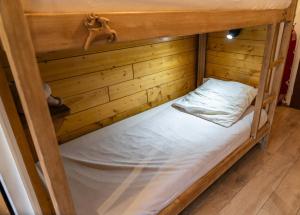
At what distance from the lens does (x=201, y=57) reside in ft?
7.58

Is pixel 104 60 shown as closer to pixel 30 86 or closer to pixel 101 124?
pixel 101 124

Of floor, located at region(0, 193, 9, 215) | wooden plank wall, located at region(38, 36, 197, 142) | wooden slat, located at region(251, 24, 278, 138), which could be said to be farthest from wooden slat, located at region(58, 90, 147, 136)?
wooden slat, located at region(251, 24, 278, 138)

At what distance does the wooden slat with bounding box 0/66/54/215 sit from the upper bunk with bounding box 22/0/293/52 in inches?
8.7

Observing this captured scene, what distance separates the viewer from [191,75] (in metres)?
2.45

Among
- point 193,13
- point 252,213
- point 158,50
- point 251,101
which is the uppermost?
point 193,13

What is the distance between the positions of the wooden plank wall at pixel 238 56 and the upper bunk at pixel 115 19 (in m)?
1.04

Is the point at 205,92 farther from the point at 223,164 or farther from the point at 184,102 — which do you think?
the point at 223,164

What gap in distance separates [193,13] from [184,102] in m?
1.22

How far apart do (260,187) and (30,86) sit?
1725 millimetres

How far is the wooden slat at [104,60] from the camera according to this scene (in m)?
1.37

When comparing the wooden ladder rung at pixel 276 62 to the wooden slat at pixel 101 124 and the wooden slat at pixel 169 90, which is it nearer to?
the wooden slat at pixel 169 90

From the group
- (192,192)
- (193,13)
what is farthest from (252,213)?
(193,13)

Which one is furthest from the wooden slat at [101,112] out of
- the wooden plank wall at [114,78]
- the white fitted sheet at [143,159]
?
the white fitted sheet at [143,159]

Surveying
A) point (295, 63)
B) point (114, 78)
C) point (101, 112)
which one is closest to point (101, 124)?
point (101, 112)
